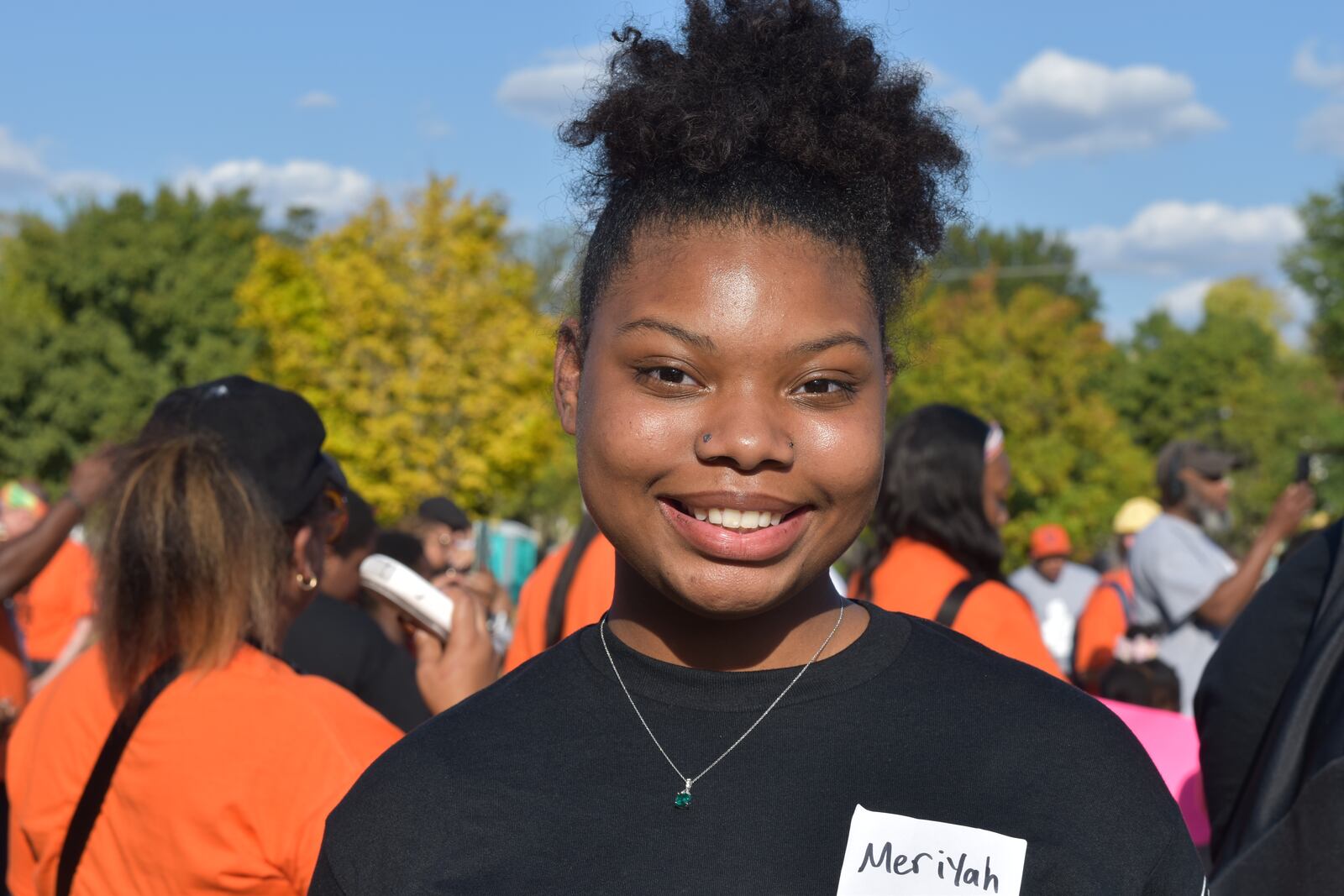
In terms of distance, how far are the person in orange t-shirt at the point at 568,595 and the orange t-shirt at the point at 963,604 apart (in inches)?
33.4

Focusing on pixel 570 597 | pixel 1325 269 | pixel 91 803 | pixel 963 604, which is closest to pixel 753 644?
pixel 91 803

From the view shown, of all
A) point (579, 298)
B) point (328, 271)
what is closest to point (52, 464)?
point (328, 271)

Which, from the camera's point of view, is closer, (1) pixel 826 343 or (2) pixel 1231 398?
(1) pixel 826 343

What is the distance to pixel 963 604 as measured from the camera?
391 centimetres

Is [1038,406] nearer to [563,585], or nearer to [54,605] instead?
[54,605]

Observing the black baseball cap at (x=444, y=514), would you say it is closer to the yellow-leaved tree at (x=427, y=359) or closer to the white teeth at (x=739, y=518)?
the white teeth at (x=739, y=518)

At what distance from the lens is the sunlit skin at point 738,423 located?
172 centimetres

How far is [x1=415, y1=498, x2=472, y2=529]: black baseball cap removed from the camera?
8.58 m

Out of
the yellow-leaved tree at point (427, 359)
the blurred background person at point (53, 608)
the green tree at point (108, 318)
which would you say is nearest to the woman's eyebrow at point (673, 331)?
the blurred background person at point (53, 608)

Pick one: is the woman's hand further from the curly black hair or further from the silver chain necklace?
the curly black hair

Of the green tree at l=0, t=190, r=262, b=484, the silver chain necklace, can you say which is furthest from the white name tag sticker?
the green tree at l=0, t=190, r=262, b=484

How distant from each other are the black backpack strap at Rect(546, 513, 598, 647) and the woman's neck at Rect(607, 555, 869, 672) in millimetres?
2495

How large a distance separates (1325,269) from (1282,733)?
44.0 metres

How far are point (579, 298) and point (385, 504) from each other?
2734 cm
